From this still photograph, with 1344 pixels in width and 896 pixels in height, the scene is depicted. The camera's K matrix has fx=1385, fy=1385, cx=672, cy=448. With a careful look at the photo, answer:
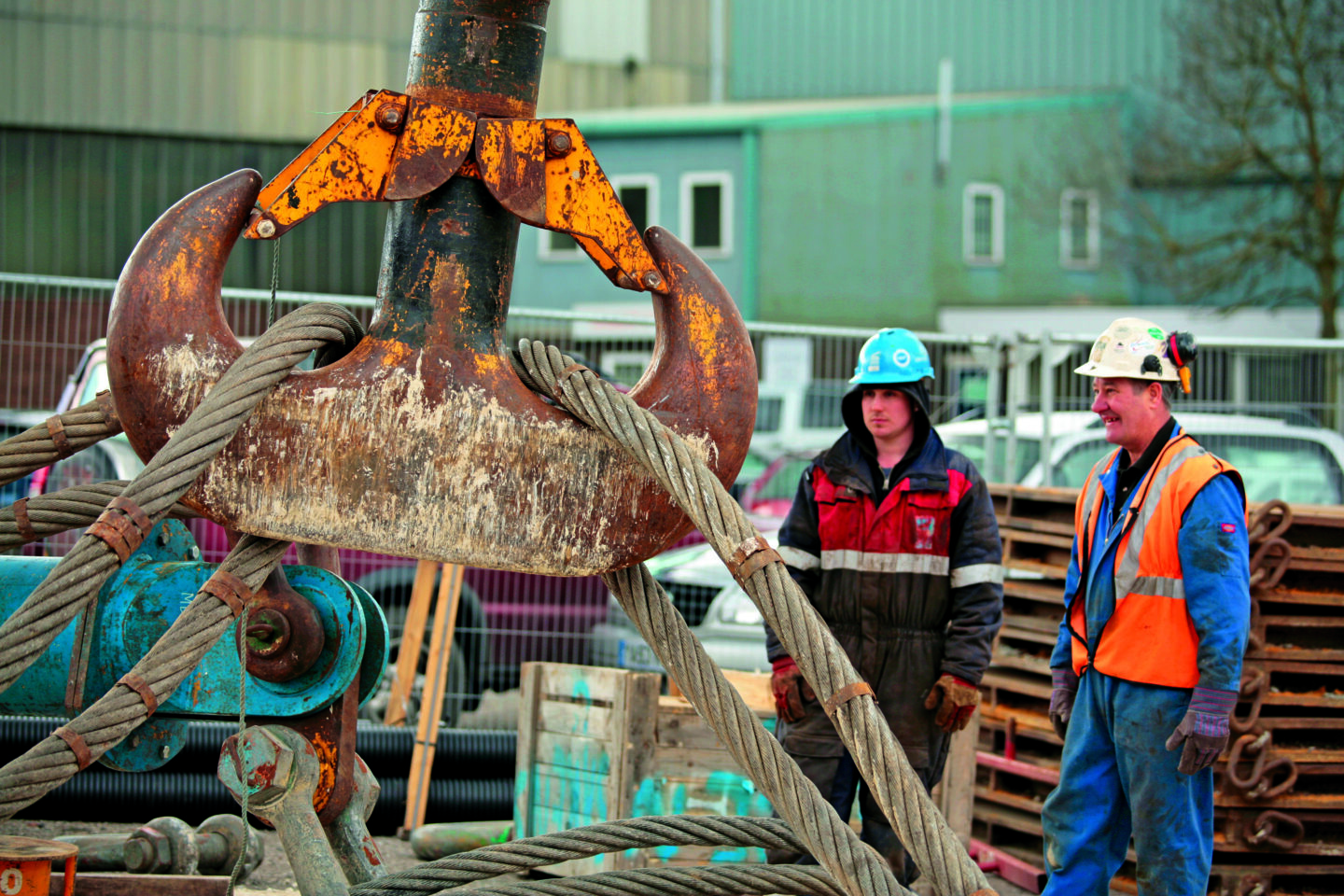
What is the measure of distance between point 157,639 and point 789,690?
2.11 meters

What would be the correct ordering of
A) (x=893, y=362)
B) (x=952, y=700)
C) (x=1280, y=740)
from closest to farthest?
(x=952, y=700), (x=893, y=362), (x=1280, y=740)

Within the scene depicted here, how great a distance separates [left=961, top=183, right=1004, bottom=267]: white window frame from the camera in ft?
73.2

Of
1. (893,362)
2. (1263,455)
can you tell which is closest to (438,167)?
(893,362)

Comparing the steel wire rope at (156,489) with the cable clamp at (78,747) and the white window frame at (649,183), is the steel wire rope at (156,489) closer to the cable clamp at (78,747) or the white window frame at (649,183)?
the cable clamp at (78,747)

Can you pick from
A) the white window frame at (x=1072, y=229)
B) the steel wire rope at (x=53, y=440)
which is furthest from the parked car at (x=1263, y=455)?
the white window frame at (x=1072, y=229)

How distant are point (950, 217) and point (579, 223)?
2062 centimetres

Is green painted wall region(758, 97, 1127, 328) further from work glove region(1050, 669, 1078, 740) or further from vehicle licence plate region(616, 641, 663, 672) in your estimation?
work glove region(1050, 669, 1078, 740)

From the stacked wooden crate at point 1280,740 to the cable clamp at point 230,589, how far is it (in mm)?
3830

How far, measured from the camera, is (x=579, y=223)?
2436 mm

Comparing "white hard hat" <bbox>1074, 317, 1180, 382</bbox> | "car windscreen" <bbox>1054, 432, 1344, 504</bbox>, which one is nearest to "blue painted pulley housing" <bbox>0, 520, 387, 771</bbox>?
"white hard hat" <bbox>1074, 317, 1180, 382</bbox>

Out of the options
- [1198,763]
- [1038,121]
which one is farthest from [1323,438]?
[1038,121]

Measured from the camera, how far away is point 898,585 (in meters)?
4.31

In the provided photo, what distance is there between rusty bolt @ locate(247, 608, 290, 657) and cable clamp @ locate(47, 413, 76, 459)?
66cm

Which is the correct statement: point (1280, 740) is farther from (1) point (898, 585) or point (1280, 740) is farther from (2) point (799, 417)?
(2) point (799, 417)
